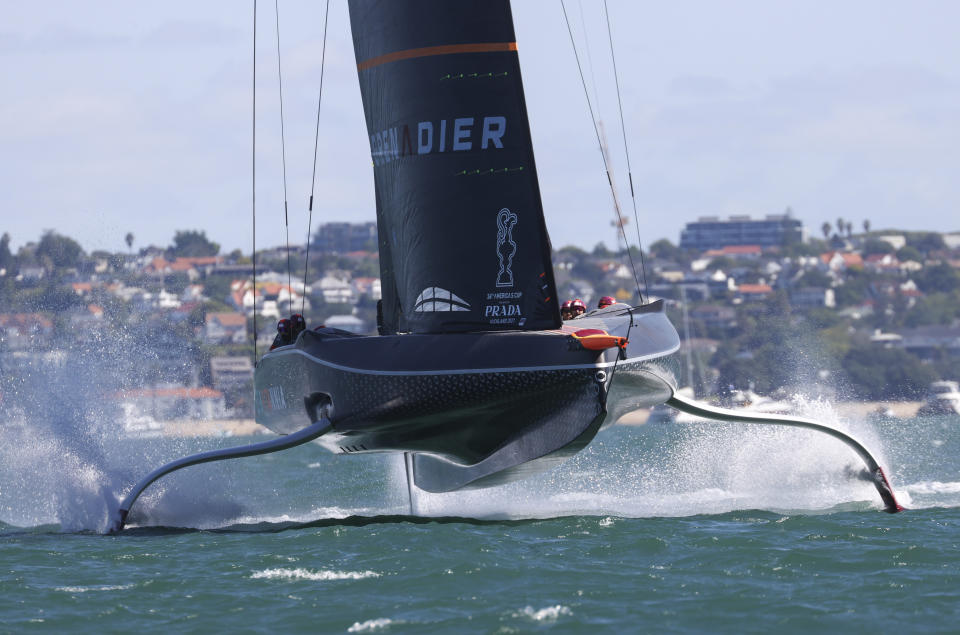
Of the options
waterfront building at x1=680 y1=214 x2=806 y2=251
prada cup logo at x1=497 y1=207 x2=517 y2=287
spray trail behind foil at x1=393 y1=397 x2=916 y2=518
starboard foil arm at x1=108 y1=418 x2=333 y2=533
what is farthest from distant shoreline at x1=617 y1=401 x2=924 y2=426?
waterfront building at x1=680 y1=214 x2=806 y2=251

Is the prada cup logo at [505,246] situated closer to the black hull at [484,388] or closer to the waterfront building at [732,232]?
the black hull at [484,388]

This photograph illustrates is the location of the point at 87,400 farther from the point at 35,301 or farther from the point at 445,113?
the point at 35,301

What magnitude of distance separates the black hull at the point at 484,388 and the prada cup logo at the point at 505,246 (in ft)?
1.59

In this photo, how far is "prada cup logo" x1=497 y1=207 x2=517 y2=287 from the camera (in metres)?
10.4

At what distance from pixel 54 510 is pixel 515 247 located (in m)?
5.39

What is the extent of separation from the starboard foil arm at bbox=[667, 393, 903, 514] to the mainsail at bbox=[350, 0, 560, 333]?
5.17 ft

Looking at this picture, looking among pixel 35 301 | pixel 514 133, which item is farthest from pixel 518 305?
pixel 35 301

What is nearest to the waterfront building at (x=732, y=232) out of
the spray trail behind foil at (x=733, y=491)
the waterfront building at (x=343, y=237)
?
the waterfront building at (x=343, y=237)

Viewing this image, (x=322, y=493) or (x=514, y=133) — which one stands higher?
(x=514, y=133)

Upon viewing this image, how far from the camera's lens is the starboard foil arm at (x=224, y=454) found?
10805 millimetres

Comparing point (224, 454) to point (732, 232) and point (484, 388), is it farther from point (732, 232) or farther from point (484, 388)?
point (732, 232)

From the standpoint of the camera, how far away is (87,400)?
587 inches

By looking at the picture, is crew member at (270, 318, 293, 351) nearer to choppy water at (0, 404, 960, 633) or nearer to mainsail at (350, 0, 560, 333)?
choppy water at (0, 404, 960, 633)

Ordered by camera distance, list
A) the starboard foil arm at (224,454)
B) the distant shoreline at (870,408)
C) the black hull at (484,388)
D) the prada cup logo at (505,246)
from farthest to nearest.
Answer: the distant shoreline at (870,408) < the starboard foil arm at (224,454) < the prada cup logo at (505,246) < the black hull at (484,388)
